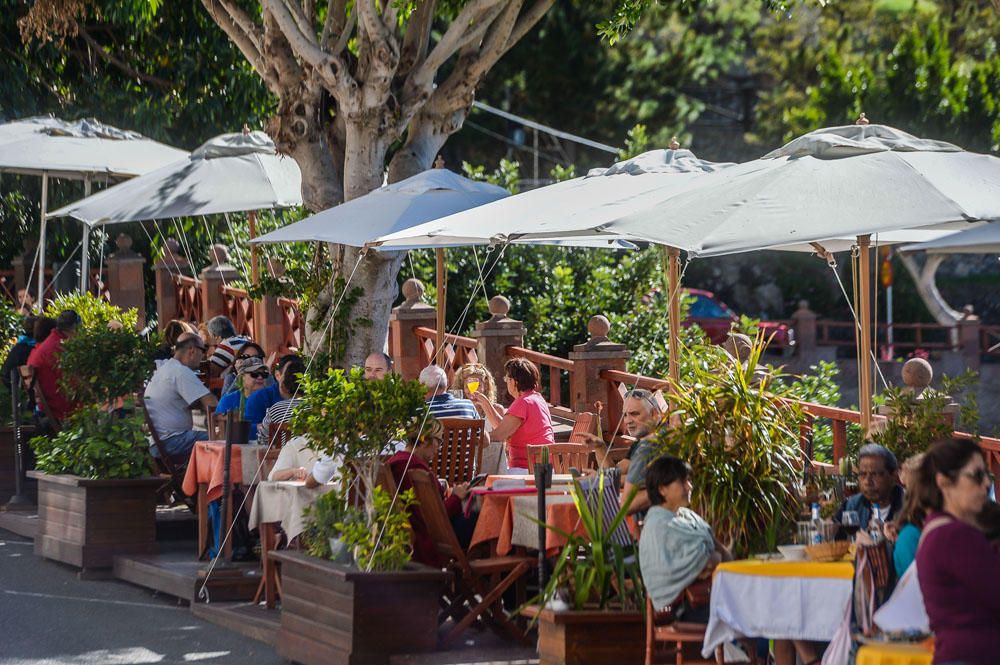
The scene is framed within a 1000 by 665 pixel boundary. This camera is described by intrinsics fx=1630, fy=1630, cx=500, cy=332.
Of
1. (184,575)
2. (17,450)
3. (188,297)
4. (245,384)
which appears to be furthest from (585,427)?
(188,297)

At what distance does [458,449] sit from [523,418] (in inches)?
37.9

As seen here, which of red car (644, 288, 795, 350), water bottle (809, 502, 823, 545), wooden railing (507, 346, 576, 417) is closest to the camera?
water bottle (809, 502, 823, 545)

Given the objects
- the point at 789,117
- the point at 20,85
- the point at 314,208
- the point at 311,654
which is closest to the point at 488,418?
the point at 314,208

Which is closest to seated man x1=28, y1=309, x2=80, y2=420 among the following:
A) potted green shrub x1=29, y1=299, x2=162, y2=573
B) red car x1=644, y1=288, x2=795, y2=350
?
potted green shrub x1=29, y1=299, x2=162, y2=573

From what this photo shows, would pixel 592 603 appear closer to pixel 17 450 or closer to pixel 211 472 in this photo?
pixel 211 472

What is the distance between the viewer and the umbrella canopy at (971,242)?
18.4 ft

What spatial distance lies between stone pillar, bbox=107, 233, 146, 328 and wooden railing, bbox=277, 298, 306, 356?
12.9 ft

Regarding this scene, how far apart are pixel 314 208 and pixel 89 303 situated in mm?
4039

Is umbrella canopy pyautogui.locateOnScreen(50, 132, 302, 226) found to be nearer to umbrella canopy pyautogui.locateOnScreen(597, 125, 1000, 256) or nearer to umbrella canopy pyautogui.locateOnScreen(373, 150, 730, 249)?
umbrella canopy pyautogui.locateOnScreen(373, 150, 730, 249)

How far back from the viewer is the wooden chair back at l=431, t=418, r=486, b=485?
1023 centimetres

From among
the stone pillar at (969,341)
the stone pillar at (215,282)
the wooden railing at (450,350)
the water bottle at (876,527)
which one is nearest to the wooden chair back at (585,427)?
the water bottle at (876,527)

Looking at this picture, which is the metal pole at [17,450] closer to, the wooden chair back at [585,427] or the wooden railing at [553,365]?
the wooden railing at [553,365]

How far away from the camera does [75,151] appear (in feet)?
57.4

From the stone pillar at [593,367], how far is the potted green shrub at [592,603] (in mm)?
6438
